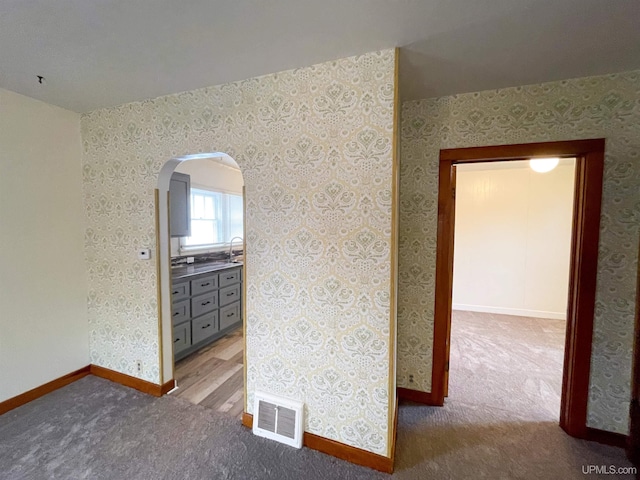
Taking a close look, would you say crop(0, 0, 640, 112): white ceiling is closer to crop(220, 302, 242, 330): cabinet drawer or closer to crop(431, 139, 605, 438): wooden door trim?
crop(431, 139, 605, 438): wooden door trim

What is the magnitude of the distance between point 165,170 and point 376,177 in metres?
1.75

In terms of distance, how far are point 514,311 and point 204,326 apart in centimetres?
481

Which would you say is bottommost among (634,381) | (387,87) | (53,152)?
(634,381)

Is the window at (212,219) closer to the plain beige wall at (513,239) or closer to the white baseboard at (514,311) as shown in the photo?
the plain beige wall at (513,239)

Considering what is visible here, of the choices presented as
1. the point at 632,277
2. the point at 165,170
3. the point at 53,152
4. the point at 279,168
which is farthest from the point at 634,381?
the point at 53,152

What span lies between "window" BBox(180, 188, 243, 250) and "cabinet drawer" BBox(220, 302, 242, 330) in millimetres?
1065

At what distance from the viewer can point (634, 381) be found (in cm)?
179

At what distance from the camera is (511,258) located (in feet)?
15.4

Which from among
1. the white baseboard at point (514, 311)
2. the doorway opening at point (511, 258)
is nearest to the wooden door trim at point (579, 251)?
the doorway opening at point (511, 258)

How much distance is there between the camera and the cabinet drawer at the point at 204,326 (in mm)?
3160

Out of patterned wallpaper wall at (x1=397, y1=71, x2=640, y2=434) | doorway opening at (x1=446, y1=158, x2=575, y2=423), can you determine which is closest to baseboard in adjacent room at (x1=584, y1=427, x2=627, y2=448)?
patterned wallpaper wall at (x1=397, y1=71, x2=640, y2=434)

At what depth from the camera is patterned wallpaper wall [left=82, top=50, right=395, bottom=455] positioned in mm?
1613

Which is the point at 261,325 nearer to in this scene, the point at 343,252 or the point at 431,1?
the point at 343,252

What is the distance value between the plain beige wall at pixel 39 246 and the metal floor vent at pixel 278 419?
6.32 ft
